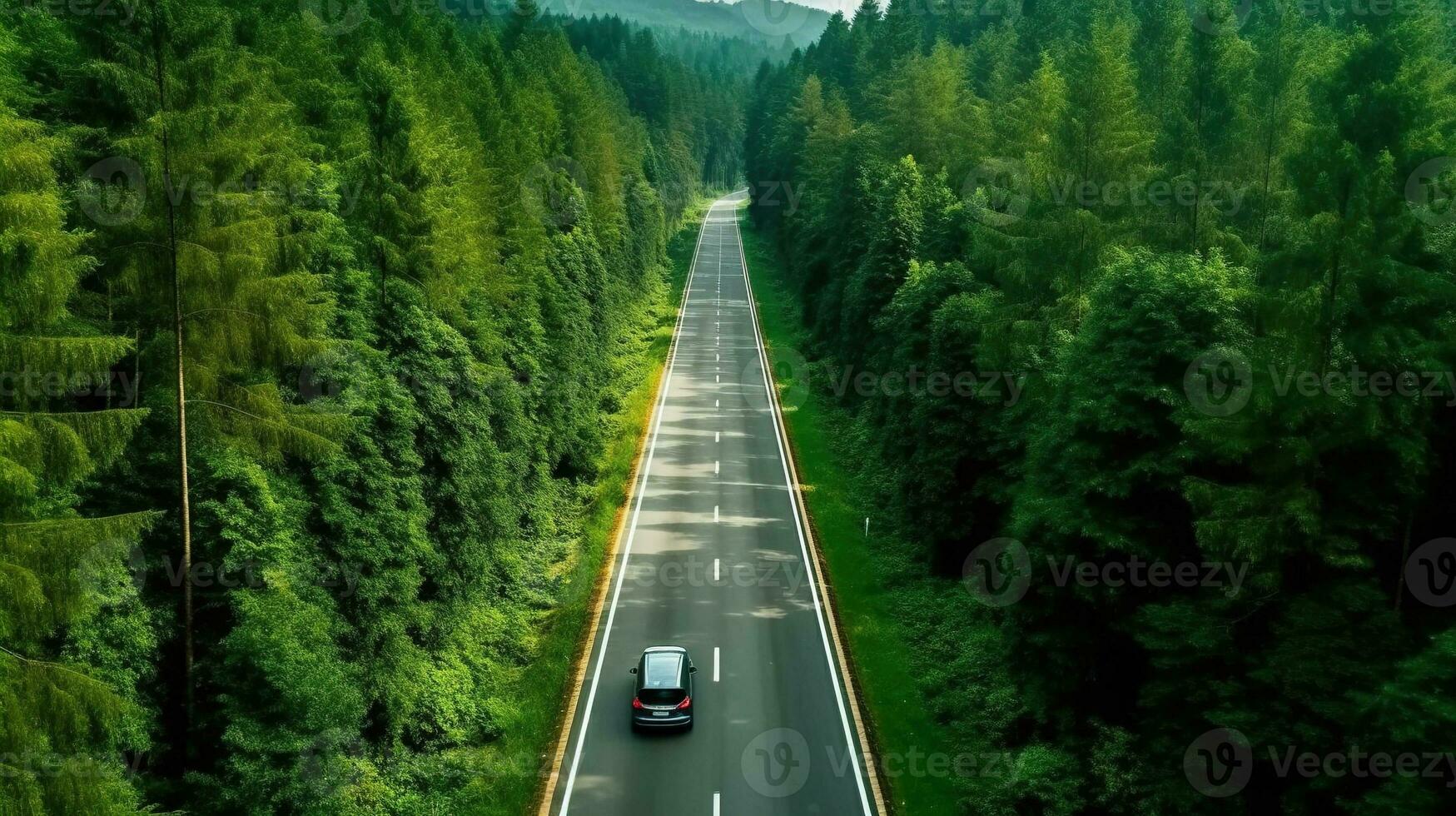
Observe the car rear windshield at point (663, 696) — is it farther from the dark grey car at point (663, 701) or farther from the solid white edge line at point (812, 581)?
the solid white edge line at point (812, 581)

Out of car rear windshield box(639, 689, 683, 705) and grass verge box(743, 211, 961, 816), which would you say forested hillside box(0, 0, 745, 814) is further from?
grass verge box(743, 211, 961, 816)

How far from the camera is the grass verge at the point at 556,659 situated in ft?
67.8

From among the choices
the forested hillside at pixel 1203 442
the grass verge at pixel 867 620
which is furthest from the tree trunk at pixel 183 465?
the forested hillside at pixel 1203 442

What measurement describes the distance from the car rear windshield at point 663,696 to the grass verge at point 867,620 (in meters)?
4.79

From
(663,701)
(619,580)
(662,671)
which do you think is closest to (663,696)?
(663,701)

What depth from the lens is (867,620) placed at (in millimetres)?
28500

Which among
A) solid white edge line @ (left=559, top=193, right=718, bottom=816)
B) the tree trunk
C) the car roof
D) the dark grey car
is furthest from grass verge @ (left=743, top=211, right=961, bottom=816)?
the tree trunk

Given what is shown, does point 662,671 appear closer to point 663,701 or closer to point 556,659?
point 663,701

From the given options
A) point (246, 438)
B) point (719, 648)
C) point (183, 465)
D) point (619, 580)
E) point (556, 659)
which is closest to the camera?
point (183, 465)

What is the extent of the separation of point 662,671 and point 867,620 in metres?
7.82

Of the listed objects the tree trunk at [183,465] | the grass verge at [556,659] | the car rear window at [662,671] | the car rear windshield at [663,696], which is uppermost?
the tree trunk at [183,465]

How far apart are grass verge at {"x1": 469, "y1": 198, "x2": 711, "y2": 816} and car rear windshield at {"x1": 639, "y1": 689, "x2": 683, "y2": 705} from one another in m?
2.38

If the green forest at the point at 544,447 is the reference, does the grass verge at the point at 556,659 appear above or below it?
below

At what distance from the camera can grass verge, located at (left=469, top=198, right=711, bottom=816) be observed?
20.7 meters
